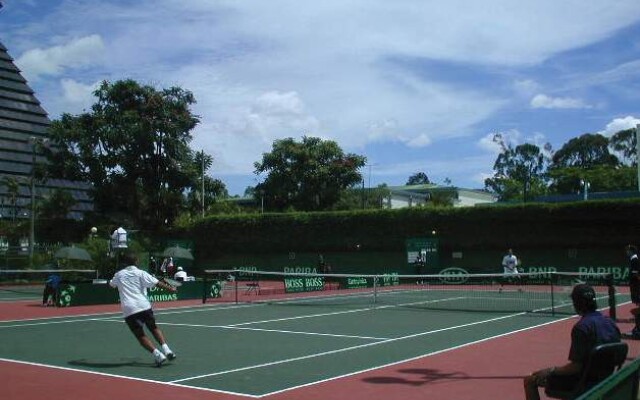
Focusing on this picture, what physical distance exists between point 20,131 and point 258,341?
68.6 m

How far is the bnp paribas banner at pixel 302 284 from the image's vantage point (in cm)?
3183

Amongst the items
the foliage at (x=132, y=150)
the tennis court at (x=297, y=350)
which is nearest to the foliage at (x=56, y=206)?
the foliage at (x=132, y=150)

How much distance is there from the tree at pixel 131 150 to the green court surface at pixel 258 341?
3182 centimetres

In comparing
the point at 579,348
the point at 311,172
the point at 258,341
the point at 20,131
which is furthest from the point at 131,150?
the point at 579,348

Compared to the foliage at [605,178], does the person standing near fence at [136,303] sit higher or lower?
lower

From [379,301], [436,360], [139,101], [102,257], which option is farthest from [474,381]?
[139,101]

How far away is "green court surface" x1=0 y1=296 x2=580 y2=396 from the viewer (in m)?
10.2

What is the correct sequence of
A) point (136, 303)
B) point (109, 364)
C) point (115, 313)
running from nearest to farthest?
point (136, 303) → point (109, 364) → point (115, 313)

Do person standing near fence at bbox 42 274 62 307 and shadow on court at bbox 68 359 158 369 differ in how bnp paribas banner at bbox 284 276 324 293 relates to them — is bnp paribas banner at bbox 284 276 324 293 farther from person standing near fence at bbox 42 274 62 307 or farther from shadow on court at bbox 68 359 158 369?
shadow on court at bbox 68 359 158 369

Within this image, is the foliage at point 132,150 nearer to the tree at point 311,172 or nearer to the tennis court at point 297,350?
the tree at point 311,172

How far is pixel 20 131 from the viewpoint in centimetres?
7488

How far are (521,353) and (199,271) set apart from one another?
134 feet

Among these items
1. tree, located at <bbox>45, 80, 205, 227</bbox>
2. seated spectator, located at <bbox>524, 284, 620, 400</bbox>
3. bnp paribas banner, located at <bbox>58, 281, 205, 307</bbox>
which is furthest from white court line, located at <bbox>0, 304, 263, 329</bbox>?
tree, located at <bbox>45, 80, 205, 227</bbox>

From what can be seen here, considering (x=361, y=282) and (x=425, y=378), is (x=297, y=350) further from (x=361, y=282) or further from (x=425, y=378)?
(x=361, y=282)
